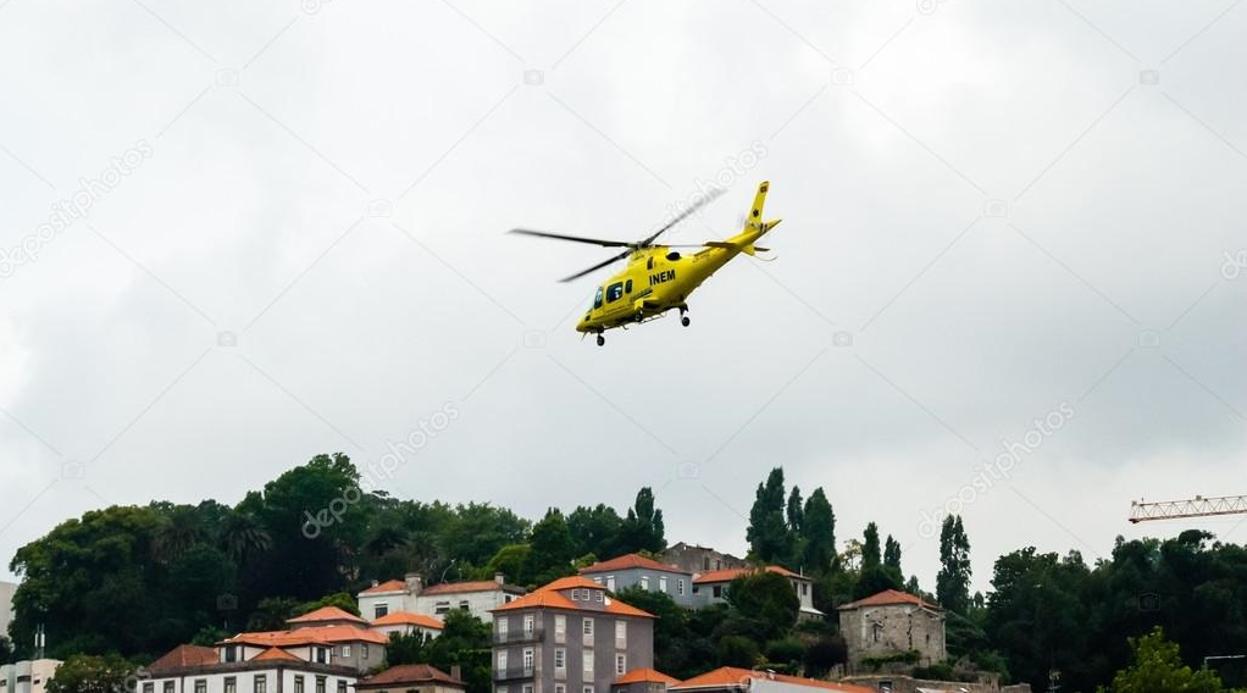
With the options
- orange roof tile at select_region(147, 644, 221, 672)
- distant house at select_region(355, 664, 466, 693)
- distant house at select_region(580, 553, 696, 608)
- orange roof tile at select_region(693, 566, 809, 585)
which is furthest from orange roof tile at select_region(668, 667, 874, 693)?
distant house at select_region(580, 553, 696, 608)

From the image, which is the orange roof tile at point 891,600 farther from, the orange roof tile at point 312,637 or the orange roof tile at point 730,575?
the orange roof tile at point 312,637

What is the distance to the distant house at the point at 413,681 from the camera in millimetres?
138500

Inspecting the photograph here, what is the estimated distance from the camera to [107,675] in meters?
150

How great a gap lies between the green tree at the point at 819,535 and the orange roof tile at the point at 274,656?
2088 inches

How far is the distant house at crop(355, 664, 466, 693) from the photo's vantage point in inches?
5453

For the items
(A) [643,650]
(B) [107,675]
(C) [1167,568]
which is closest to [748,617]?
(A) [643,650]

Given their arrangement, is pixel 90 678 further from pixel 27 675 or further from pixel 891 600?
pixel 891 600

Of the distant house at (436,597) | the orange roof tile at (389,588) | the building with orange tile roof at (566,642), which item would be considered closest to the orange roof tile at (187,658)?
the distant house at (436,597)

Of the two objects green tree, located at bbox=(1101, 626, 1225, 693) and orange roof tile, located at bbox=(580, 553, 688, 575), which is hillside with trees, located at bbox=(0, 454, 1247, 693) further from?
green tree, located at bbox=(1101, 626, 1225, 693)

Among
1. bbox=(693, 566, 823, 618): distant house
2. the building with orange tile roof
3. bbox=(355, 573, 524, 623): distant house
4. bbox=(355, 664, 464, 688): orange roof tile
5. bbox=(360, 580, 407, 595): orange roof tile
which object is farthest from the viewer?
bbox=(360, 580, 407, 595): orange roof tile

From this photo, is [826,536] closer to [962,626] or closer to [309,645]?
[962,626]

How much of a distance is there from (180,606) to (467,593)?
2369 centimetres

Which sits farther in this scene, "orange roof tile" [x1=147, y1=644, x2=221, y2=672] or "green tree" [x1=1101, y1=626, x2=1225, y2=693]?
"orange roof tile" [x1=147, y1=644, x2=221, y2=672]

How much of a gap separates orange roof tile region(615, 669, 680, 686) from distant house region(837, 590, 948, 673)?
22.2 m
